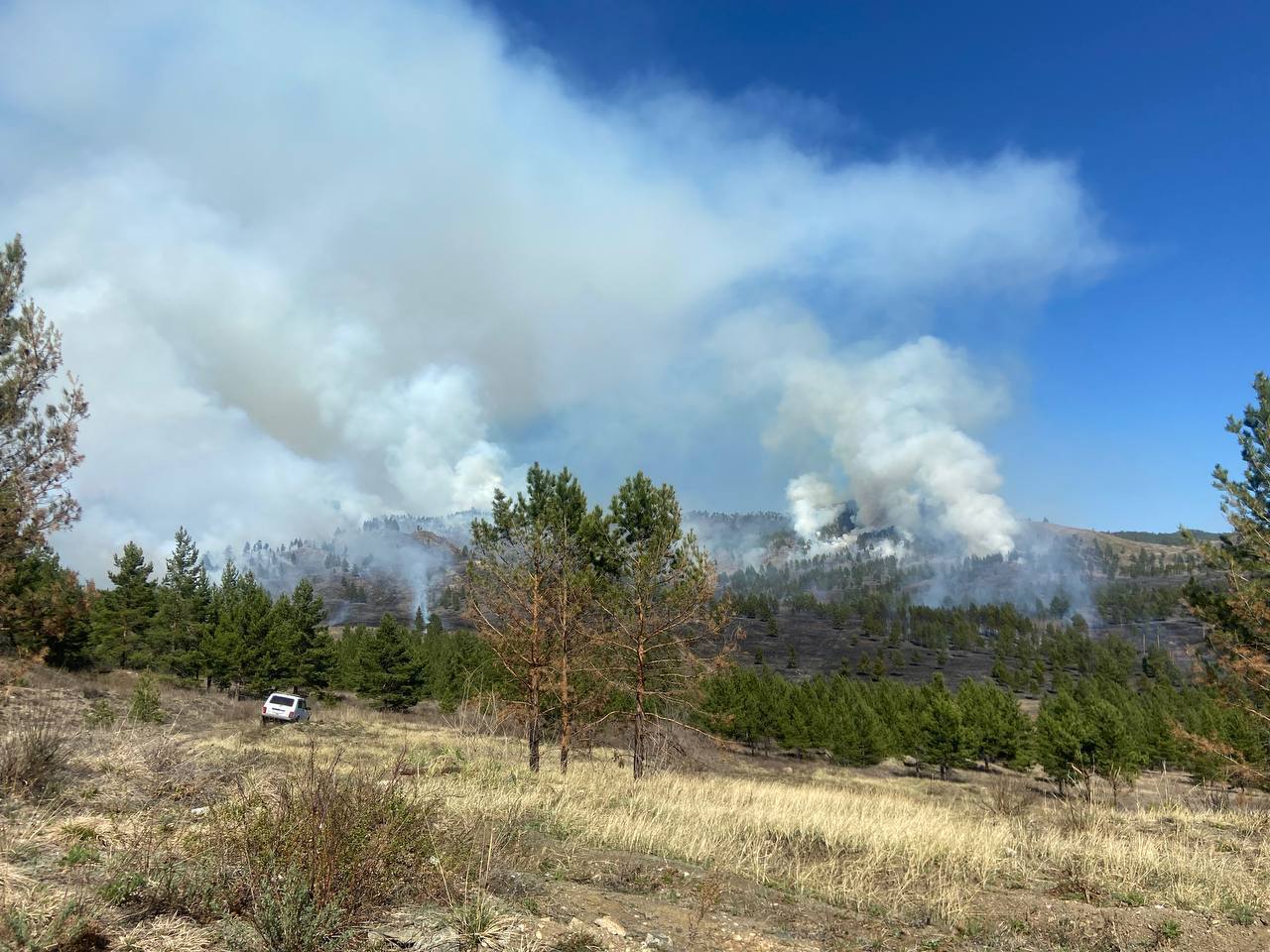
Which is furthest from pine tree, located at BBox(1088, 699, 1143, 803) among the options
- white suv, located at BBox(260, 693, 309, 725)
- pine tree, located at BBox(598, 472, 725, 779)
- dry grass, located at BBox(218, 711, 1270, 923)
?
white suv, located at BBox(260, 693, 309, 725)

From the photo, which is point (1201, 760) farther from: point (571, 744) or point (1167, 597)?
point (1167, 597)

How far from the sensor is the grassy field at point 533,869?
3.99 meters

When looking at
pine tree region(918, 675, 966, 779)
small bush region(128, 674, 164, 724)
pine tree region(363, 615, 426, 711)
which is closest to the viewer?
small bush region(128, 674, 164, 724)

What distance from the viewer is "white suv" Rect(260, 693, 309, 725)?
97.1ft

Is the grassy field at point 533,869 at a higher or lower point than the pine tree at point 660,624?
lower

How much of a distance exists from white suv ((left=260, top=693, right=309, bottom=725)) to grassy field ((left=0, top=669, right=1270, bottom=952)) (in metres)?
22.7

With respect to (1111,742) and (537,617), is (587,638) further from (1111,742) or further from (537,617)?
(1111,742)

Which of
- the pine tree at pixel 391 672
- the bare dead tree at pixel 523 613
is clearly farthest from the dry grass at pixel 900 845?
the pine tree at pixel 391 672

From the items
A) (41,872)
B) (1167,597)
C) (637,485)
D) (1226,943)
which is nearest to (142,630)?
(637,485)

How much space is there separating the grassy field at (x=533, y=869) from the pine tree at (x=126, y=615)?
147 ft

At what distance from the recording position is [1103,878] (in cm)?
734

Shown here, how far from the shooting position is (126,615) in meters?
45.7

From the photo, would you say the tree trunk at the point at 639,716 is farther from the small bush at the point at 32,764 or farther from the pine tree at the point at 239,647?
the pine tree at the point at 239,647

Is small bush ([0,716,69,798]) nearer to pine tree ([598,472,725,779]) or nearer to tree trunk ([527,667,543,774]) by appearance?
tree trunk ([527,667,543,774])
